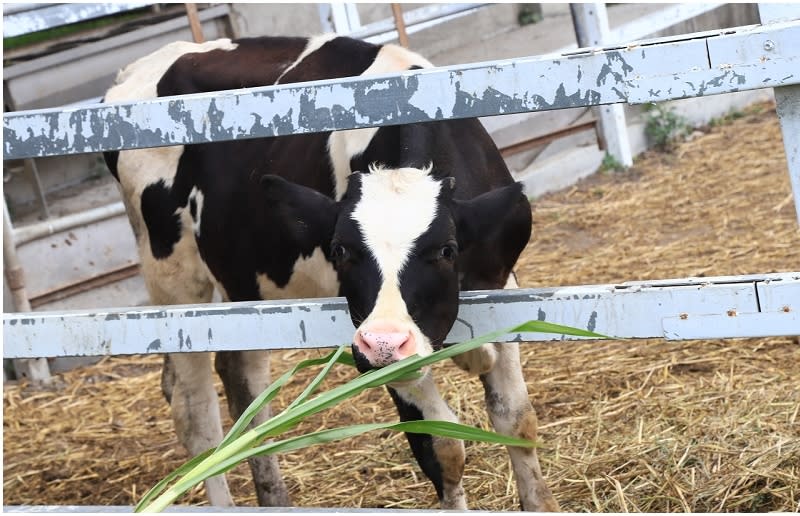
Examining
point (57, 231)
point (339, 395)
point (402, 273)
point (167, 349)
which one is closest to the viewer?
point (339, 395)

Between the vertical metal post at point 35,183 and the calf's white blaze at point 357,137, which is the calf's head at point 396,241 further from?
the vertical metal post at point 35,183

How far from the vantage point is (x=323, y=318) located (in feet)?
7.84

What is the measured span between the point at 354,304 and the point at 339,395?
1062 millimetres

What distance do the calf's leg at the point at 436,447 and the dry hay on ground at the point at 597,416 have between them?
391 mm

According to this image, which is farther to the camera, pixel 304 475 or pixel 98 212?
pixel 98 212

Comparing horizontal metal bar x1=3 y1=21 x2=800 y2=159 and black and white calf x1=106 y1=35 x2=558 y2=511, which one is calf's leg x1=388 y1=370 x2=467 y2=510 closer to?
black and white calf x1=106 y1=35 x2=558 y2=511

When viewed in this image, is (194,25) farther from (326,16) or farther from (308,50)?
(308,50)

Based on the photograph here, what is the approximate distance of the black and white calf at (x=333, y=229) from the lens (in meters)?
2.90

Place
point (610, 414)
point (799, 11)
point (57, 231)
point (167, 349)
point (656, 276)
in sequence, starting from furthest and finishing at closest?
point (57, 231) → point (656, 276) → point (610, 414) → point (167, 349) → point (799, 11)

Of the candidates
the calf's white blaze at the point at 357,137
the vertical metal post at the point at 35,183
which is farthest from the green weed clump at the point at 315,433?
the vertical metal post at the point at 35,183

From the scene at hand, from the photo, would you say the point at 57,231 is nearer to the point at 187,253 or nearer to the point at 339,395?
the point at 187,253

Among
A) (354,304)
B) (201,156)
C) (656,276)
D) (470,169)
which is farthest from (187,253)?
Answer: (656,276)

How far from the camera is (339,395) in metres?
1.80

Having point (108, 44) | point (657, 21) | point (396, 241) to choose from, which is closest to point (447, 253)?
point (396, 241)
